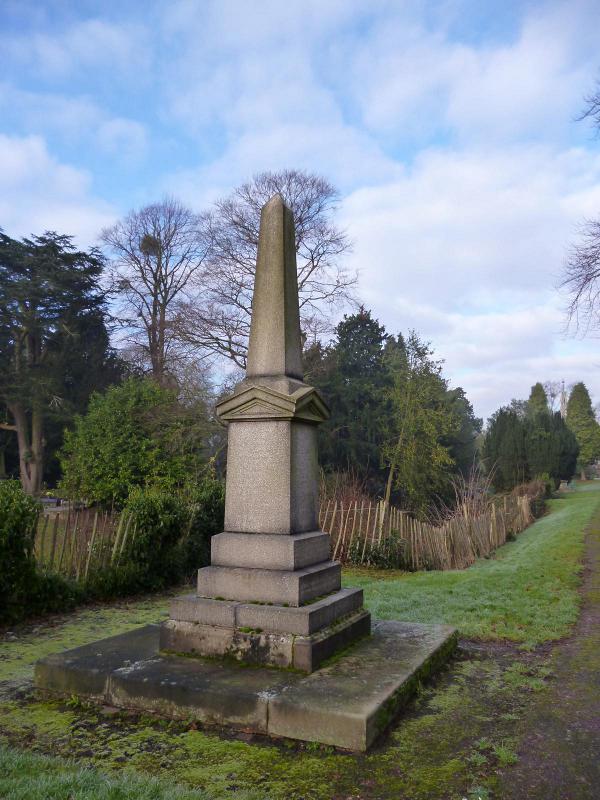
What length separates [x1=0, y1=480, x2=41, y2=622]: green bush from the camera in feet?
23.2

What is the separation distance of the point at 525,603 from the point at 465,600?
0.83m

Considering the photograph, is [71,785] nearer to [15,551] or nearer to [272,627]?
[272,627]

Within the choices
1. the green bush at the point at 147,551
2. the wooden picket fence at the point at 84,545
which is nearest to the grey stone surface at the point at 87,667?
the wooden picket fence at the point at 84,545

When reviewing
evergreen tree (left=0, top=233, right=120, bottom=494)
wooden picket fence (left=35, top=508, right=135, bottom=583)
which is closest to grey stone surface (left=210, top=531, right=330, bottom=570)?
wooden picket fence (left=35, top=508, right=135, bottom=583)

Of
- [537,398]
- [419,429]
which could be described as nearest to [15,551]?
[419,429]

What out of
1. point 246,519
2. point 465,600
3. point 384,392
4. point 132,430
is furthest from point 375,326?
point 246,519

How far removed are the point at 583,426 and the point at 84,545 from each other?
2338 inches

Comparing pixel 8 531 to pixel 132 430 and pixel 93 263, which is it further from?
pixel 93 263

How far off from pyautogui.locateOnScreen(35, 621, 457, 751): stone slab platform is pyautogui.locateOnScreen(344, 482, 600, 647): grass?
76.0 inches

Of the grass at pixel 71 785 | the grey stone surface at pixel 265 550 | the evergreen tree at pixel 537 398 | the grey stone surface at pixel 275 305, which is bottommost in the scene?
the grass at pixel 71 785

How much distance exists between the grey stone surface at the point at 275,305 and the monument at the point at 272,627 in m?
0.01

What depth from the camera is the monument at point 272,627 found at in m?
3.93

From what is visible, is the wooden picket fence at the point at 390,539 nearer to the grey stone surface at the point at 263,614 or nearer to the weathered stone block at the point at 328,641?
the weathered stone block at the point at 328,641

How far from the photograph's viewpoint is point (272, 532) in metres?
5.11
